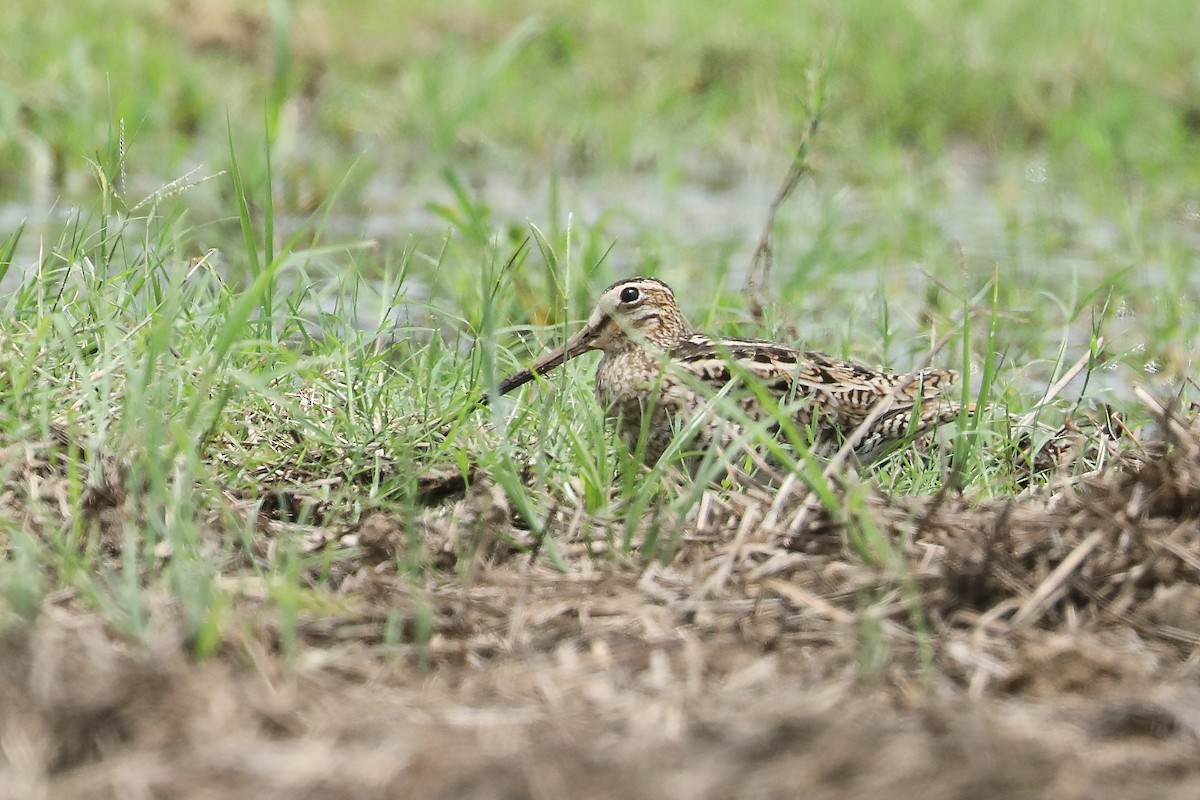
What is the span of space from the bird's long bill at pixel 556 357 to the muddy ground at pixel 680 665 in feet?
2.65

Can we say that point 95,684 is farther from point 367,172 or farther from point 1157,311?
point 367,172

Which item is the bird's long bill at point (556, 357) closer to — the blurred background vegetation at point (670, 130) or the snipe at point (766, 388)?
the snipe at point (766, 388)

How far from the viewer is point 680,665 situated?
2908mm

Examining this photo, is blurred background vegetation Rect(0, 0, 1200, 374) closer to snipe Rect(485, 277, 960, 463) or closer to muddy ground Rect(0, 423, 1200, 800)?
snipe Rect(485, 277, 960, 463)

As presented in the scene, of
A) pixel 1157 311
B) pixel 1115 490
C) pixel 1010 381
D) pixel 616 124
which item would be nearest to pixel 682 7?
pixel 616 124

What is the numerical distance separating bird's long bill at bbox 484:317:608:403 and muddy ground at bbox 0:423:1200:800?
2.65ft

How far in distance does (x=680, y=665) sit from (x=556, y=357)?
1.96 m

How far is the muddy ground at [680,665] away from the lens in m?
2.42

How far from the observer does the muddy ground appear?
2.42 meters

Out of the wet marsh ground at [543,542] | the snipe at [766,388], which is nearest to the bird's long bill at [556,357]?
the snipe at [766,388]

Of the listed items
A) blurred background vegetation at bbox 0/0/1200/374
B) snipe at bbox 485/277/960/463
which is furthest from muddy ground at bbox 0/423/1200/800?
blurred background vegetation at bbox 0/0/1200/374

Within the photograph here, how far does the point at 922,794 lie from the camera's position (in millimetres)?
2369

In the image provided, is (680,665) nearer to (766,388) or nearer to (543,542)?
(543,542)

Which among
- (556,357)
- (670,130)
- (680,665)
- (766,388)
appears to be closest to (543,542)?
(680,665)
